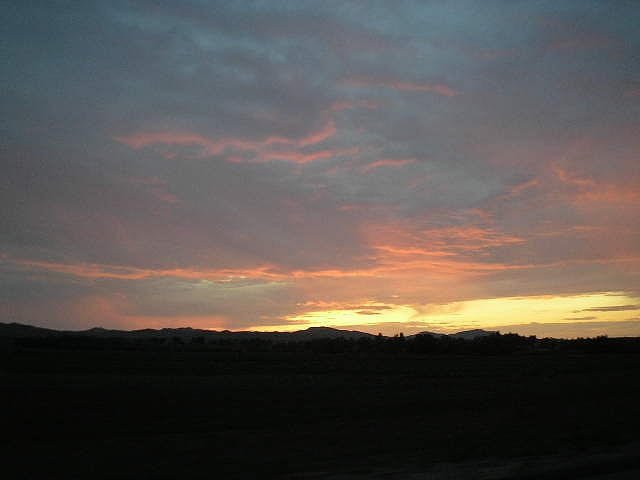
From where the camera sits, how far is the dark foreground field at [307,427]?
38.7 ft

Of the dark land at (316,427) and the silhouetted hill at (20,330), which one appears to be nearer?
the dark land at (316,427)

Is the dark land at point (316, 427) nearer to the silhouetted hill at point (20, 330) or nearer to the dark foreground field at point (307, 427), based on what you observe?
the dark foreground field at point (307, 427)

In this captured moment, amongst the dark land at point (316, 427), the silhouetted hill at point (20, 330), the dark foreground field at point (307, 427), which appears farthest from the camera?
the silhouetted hill at point (20, 330)

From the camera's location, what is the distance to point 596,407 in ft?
71.8

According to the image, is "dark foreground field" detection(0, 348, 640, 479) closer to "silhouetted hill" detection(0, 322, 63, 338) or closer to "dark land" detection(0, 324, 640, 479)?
"dark land" detection(0, 324, 640, 479)

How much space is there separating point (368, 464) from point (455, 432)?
5702 millimetres

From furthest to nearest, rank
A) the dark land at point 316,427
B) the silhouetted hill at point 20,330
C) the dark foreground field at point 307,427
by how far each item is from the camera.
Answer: the silhouetted hill at point 20,330 < the dark foreground field at point 307,427 < the dark land at point 316,427

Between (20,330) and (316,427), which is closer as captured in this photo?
(316,427)

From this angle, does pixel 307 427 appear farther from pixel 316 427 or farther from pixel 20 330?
pixel 20 330

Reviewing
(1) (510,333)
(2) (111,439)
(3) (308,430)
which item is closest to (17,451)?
(2) (111,439)

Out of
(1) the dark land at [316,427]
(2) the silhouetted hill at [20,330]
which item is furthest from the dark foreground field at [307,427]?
(2) the silhouetted hill at [20,330]

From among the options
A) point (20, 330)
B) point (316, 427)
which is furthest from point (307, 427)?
point (20, 330)

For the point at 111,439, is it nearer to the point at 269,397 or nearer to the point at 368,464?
the point at 368,464

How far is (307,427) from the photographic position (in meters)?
18.4
